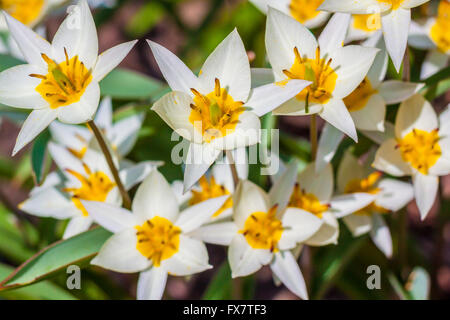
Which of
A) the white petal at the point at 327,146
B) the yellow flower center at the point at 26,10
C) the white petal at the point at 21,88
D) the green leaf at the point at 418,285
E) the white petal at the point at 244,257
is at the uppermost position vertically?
the yellow flower center at the point at 26,10

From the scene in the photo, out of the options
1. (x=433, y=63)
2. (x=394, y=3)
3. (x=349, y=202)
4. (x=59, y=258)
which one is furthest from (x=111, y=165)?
(x=433, y=63)

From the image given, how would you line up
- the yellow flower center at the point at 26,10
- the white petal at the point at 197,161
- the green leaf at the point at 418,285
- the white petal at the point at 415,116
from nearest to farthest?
the white petal at the point at 197,161, the white petal at the point at 415,116, the green leaf at the point at 418,285, the yellow flower center at the point at 26,10

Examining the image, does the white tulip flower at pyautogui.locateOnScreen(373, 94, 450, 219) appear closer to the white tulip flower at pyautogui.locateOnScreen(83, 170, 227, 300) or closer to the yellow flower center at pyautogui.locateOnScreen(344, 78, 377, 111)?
the yellow flower center at pyautogui.locateOnScreen(344, 78, 377, 111)

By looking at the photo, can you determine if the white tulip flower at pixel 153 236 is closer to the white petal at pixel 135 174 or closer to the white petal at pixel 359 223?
the white petal at pixel 135 174

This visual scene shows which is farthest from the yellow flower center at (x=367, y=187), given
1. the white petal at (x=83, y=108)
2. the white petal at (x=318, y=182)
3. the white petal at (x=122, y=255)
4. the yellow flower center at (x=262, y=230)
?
the white petal at (x=83, y=108)

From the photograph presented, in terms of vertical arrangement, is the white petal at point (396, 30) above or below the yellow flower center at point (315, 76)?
above
